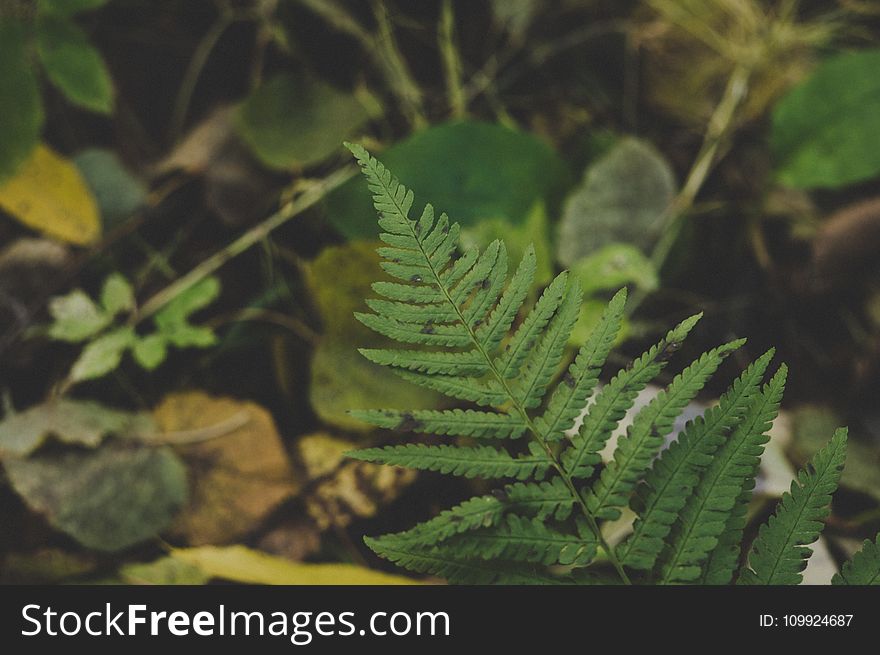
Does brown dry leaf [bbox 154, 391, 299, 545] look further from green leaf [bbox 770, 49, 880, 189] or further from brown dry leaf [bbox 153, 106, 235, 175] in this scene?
green leaf [bbox 770, 49, 880, 189]

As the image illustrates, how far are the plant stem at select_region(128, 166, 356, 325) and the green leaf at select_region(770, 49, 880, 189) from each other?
789 millimetres

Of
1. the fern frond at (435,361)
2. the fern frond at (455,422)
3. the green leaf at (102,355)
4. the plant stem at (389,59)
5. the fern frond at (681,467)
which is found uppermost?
the plant stem at (389,59)

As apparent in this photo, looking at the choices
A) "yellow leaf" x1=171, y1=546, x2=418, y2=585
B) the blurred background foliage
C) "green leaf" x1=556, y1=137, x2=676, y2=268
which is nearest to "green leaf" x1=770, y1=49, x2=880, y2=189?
the blurred background foliage

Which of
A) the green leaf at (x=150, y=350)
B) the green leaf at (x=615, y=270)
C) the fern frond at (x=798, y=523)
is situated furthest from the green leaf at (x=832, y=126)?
the green leaf at (x=150, y=350)

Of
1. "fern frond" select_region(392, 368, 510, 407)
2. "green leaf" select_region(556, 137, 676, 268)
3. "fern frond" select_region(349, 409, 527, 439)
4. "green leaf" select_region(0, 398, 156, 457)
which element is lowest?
"fern frond" select_region(349, 409, 527, 439)

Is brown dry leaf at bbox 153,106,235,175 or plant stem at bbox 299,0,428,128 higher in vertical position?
plant stem at bbox 299,0,428,128

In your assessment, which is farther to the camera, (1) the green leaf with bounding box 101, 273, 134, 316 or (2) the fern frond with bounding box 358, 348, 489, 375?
(1) the green leaf with bounding box 101, 273, 134, 316

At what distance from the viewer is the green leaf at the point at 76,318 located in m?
1.13

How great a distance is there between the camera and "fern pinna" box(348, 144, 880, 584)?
0.64 meters

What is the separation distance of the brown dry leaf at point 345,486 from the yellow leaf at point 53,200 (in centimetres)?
58

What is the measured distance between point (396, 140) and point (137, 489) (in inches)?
30.4

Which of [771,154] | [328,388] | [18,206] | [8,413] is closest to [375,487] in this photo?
[328,388]

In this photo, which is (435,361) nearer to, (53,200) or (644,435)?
(644,435)

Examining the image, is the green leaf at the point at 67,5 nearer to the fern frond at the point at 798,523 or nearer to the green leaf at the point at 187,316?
the green leaf at the point at 187,316
